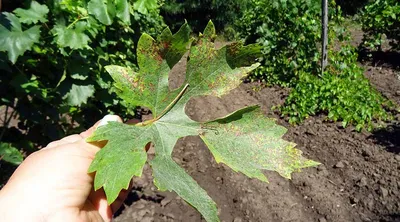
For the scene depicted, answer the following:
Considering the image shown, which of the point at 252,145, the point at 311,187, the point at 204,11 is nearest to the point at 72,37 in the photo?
the point at 252,145

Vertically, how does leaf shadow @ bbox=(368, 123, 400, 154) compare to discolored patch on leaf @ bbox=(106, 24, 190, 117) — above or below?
below

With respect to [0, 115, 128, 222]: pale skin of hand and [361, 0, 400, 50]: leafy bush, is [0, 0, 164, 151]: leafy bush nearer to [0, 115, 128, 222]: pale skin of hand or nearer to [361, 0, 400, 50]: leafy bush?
[0, 115, 128, 222]: pale skin of hand

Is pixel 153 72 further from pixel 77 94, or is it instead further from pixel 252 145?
pixel 77 94

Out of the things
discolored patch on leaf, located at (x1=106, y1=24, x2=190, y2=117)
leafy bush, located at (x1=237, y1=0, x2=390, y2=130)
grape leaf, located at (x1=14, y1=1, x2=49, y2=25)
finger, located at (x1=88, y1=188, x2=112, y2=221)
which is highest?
discolored patch on leaf, located at (x1=106, y1=24, x2=190, y2=117)

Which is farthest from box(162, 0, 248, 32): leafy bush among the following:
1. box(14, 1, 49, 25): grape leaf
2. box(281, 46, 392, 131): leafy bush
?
box(14, 1, 49, 25): grape leaf

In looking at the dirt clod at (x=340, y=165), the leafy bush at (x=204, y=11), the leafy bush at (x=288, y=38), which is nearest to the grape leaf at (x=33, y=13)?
the dirt clod at (x=340, y=165)

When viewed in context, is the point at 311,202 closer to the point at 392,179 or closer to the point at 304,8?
the point at 392,179
